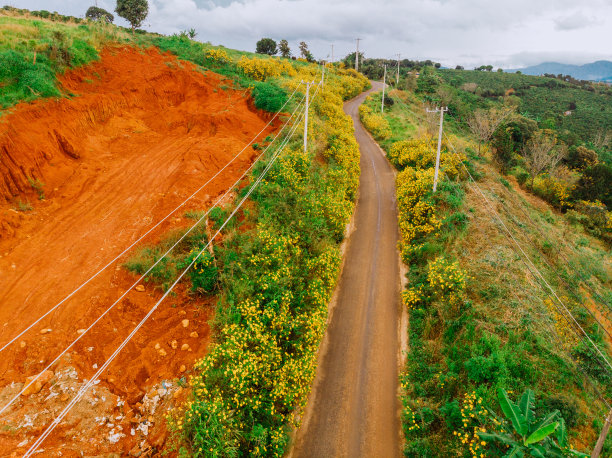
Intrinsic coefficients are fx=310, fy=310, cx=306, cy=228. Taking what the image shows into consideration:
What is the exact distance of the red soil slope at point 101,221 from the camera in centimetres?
856

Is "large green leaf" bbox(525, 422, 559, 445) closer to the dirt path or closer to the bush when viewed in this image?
the dirt path

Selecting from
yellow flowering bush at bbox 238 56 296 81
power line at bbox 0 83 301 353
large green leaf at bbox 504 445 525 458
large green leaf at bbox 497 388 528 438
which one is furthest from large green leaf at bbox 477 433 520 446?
yellow flowering bush at bbox 238 56 296 81

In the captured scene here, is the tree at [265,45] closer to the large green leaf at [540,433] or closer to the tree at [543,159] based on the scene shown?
the tree at [543,159]

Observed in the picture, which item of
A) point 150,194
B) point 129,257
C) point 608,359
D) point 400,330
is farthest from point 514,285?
point 150,194

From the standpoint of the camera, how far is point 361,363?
13672 millimetres

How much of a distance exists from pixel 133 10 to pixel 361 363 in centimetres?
5066

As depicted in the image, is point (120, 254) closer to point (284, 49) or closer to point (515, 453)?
point (515, 453)

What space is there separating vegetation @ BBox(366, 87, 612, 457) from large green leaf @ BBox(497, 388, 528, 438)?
5cm

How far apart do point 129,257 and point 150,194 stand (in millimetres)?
4813

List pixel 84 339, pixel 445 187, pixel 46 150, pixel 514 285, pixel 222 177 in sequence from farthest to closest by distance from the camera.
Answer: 1. pixel 445 187
2. pixel 222 177
3. pixel 46 150
4. pixel 514 285
5. pixel 84 339

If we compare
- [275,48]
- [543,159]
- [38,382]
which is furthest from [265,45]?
[38,382]

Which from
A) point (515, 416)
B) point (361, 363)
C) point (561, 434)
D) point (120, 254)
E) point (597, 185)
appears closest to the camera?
point (561, 434)

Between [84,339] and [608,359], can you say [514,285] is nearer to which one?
[608,359]

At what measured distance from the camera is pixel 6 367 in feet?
28.8
